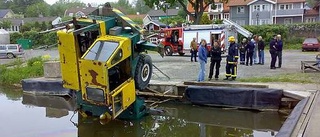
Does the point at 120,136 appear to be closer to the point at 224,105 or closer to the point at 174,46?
the point at 224,105

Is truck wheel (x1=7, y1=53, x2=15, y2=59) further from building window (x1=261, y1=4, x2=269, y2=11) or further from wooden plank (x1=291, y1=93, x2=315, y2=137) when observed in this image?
building window (x1=261, y1=4, x2=269, y2=11)

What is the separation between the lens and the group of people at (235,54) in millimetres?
12680

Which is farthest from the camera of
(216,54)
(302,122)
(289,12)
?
(289,12)

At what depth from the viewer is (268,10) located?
51875 millimetres

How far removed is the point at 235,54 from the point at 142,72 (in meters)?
4.63

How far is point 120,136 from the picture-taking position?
8484mm

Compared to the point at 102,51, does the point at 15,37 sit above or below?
above

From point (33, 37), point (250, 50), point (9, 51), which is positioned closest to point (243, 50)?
point (250, 50)

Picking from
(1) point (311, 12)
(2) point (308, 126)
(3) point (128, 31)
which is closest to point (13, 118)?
(3) point (128, 31)

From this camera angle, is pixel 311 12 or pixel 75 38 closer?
pixel 75 38

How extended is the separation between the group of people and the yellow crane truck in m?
3.35

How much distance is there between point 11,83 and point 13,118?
6.65m

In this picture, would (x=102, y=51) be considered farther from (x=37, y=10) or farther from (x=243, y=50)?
(x=37, y=10)

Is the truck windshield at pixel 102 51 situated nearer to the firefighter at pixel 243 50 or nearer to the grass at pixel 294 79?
the grass at pixel 294 79
